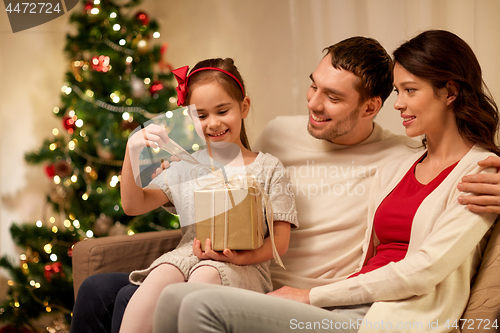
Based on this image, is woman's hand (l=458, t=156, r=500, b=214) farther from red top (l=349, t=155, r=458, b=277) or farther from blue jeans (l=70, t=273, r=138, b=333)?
blue jeans (l=70, t=273, r=138, b=333)

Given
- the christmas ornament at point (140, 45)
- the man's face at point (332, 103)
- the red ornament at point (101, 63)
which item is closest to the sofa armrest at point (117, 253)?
the man's face at point (332, 103)

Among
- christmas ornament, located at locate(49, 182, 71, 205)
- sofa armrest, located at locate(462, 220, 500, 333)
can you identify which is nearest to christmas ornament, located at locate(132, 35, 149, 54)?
christmas ornament, located at locate(49, 182, 71, 205)

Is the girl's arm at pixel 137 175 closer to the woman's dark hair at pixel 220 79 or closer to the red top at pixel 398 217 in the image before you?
the woman's dark hair at pixel 220 79

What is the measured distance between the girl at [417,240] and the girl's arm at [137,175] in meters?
0.40

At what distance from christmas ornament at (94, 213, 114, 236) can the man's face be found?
4.62 ft

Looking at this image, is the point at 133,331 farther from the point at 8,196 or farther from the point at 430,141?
the point at 8,196

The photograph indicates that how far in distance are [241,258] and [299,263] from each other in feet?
1.21

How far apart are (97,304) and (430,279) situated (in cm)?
104

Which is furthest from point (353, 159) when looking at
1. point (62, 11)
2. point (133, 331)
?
point (62, 11)

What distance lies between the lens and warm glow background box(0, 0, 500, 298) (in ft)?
8.41

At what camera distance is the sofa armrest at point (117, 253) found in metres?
1.55

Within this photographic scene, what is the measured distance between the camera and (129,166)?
133 cm

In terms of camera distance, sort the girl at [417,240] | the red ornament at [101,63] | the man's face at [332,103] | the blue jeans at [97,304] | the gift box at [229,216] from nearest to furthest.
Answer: the girl at [417,240] → the gift box at [229,216] → the blue jeans at [97,304] → the man's face at [332,103] → the red ornament at [101,63]

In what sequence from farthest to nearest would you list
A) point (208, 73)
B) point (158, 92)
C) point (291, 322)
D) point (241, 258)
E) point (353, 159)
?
point (158, 92)
point (353, 159)
point (208, 73)
point (241, 258)
point (291, 322)
